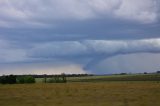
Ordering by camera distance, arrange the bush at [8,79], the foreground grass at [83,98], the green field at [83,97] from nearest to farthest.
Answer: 1. the foreground grass at [83,98]
2. the green field at [83,97]
3. the bush at [8,79]

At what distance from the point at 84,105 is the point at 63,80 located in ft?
366

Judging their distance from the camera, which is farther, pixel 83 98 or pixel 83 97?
pixel 83 97

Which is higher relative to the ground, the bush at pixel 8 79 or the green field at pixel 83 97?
the bush at pixel 8 79

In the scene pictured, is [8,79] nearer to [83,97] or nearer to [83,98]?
[83,97]

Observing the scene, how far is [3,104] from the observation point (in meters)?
47.7

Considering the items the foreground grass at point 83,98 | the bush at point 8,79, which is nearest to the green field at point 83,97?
the foreground grass at point 83,98

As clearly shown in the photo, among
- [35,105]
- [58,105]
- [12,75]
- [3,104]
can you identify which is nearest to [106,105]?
[58,105]

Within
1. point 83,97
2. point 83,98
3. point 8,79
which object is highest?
point 8,79

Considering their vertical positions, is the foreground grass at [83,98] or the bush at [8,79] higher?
the bush at [8,79]

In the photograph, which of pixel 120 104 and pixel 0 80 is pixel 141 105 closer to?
pixel 120 104

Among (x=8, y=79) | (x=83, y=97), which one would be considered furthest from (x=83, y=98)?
(x=8, y=79)

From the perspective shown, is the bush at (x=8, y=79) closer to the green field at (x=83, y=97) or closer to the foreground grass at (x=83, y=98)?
the green field at (x=83, y=97)

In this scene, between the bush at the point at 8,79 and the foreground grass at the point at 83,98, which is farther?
the bush at the point at 8,79

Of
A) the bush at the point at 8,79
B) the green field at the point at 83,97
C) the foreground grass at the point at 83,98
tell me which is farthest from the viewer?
the bush at the point at 8,79
